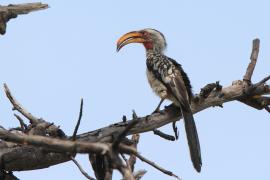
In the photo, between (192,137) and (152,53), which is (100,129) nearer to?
(192,137)

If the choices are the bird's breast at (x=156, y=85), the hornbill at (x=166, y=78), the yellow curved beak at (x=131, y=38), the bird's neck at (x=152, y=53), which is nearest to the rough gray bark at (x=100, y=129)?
the hornbill at (x=166, y=78)

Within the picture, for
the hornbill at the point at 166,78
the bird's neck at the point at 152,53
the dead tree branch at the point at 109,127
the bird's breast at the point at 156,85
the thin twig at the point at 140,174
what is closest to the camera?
the thin twig at the point at 140,174

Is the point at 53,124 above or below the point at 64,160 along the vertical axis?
above

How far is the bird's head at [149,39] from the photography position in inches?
339

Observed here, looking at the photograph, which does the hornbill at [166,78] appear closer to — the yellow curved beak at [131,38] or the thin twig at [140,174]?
the yellow curved beak at [131,38]

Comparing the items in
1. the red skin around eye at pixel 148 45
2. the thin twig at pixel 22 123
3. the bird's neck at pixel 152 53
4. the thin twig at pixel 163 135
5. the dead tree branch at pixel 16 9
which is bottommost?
the thin twig at pixel 163 135

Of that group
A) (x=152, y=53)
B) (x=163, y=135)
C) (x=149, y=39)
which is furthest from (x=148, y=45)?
(x=163, y=135)

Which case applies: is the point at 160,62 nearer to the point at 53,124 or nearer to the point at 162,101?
the point at 162,101

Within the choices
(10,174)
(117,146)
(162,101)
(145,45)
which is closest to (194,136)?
(162,101)

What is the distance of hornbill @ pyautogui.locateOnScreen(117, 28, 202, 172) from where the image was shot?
6.32 meters

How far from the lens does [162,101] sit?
271 inches

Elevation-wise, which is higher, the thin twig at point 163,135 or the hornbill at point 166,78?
the hornbill at point 166,78

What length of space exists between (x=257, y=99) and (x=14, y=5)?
2.59m

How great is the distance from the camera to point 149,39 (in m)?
8.69
